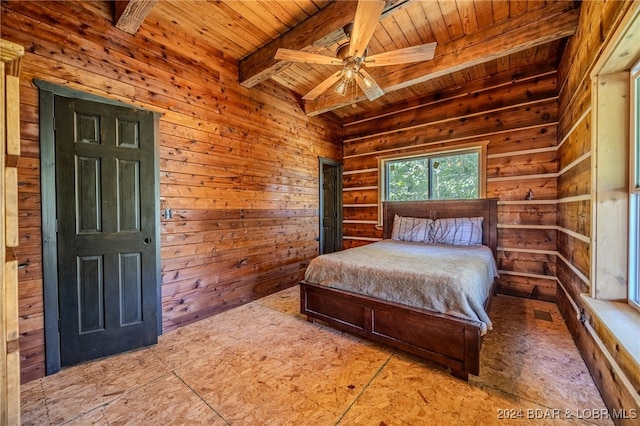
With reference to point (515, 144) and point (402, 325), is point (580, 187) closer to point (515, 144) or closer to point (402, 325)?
point (515, 144)

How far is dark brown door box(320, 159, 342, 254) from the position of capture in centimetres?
519

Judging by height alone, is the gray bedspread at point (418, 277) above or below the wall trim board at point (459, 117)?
below

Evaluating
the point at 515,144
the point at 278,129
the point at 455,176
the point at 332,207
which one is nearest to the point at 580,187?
the point at 515,144

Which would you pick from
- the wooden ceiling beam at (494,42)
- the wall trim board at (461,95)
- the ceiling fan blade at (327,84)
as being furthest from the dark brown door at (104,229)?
the wall trim board at (461,95)

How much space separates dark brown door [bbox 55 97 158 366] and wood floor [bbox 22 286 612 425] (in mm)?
260

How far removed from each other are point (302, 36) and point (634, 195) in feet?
9.70

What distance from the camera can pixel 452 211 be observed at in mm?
3885

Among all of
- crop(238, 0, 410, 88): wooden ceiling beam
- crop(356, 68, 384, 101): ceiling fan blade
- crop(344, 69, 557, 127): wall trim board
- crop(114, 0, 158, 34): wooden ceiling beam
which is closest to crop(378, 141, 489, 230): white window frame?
crop(344, 69, 557, 127): wall trim board

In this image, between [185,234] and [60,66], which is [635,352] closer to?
[185,234]

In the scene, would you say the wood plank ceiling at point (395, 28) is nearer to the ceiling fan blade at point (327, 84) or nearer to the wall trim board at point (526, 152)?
the ceiling fan blade at point (327, 84)

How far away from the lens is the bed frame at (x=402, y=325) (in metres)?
1.80

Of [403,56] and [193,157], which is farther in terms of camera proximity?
[193,157]

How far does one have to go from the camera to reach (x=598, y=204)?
1803mm

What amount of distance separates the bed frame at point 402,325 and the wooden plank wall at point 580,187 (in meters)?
0.68
